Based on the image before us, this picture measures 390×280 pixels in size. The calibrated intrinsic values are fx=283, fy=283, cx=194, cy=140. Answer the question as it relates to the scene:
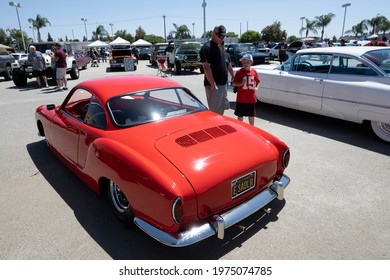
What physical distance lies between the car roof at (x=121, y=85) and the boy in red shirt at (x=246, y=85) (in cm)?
150

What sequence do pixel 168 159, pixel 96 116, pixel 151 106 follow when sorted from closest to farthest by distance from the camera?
pixel 168 159 → pixel 96 116 → pixel 151 106

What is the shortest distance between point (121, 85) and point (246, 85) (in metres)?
2.22

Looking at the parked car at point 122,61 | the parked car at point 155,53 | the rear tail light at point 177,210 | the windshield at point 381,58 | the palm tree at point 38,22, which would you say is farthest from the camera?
the palm tree at point 38,22

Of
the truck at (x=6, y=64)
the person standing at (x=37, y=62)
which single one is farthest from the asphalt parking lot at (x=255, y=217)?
the truck at (x=6, y=64)

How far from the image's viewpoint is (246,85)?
15.5ft

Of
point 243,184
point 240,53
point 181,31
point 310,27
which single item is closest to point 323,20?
point 310,27

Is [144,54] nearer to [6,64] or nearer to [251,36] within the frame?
[6,64]

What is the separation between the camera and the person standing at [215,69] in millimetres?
4742

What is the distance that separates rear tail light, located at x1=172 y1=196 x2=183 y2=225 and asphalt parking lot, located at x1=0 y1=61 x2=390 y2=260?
1.69ft

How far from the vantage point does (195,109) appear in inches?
140

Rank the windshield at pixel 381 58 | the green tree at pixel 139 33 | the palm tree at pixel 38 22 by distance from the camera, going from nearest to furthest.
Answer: the windshield at pixel 381 58 → the palm tree at pixel 38 22 → the green tree at pixel 139 33

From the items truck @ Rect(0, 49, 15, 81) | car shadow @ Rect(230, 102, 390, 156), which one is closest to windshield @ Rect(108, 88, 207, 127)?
car shadow @ Rect(230, 102, 390, 156)

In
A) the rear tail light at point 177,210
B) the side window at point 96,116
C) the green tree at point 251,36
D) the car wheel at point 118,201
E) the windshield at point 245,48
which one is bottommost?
the car wheel at point 118,201

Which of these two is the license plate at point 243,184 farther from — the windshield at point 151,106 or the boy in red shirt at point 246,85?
the boy in red shirt at point 246,85
